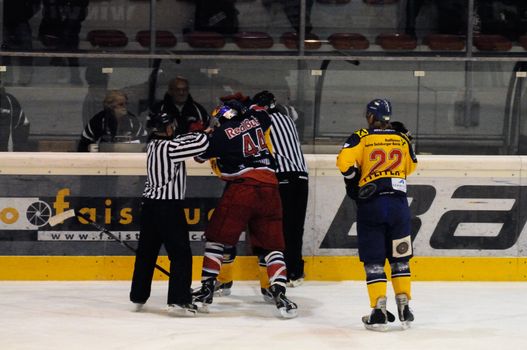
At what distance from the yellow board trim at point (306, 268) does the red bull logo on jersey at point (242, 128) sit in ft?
4.38

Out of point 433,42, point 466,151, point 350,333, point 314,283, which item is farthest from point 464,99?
point 350,333

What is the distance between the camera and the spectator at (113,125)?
8.38 m

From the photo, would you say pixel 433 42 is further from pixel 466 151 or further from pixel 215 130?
pixel 215 130

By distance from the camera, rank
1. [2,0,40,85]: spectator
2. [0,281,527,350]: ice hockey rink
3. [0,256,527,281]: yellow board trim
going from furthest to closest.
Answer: [2,0,40,85]: spectator → [0,256,527,281]: yellow board trim → [0,281,527,350]: ice hockey rink

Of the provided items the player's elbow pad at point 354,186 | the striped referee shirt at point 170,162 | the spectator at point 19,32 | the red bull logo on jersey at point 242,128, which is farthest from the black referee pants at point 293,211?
the spectator at point 19,32

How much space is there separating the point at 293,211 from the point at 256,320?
1148 mm

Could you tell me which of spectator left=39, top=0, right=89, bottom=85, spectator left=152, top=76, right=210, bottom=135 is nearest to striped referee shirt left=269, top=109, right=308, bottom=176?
spectator left=152, top=76, right=210, bottom=135

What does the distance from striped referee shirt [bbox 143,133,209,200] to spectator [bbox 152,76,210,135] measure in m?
1.06

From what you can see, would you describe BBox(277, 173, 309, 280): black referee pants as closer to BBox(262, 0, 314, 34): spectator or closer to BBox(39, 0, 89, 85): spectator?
BBox(262, 0, 314, 34): spectator

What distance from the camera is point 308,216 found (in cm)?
845

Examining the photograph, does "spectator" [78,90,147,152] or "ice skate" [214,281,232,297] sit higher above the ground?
"spectator" [78,90,147,152]

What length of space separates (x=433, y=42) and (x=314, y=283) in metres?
2.18

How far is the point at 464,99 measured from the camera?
8586 millimetres

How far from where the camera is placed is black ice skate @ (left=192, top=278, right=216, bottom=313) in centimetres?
741
